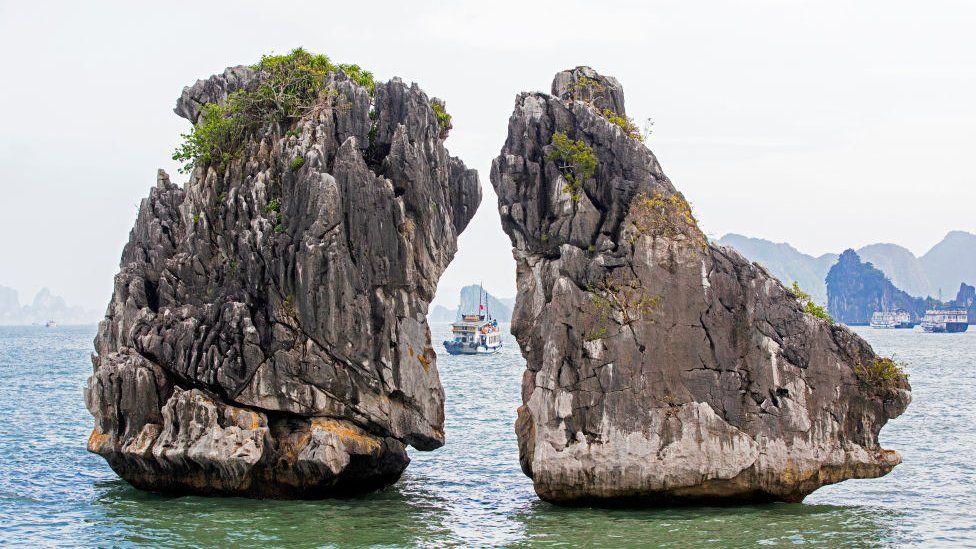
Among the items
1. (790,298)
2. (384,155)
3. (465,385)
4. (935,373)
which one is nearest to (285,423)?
(384,155)

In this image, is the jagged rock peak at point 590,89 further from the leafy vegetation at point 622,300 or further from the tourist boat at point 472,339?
the tourist boat at point 472,339

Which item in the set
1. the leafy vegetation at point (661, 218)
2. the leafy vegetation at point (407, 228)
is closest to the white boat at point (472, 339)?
the leafy vegetation at point (407, 228)

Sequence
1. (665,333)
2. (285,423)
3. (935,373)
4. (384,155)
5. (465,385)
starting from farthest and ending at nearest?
(935,373) < (465,385) < (384,155) < (285,423) < (665,333)

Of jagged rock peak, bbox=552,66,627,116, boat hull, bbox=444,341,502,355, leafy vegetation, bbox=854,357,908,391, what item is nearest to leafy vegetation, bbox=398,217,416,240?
jagged rock peak, bbox=552,66,627,116

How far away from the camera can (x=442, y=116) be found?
38375mm

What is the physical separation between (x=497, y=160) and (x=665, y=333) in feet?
25.2

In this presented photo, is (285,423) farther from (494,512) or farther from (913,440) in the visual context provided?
(913,440)

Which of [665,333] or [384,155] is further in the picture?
[384,155]

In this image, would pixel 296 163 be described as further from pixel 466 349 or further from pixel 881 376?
pixel 466 349

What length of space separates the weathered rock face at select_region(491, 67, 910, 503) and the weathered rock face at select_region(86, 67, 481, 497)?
13.9 feet

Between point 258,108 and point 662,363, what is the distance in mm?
16521

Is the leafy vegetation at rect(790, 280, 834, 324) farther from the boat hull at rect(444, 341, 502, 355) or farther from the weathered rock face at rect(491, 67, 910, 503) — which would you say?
the boat hull at rect(444, 341, 502, 355)

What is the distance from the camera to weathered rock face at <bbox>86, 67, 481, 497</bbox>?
3269cm

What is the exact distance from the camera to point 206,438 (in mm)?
31984
